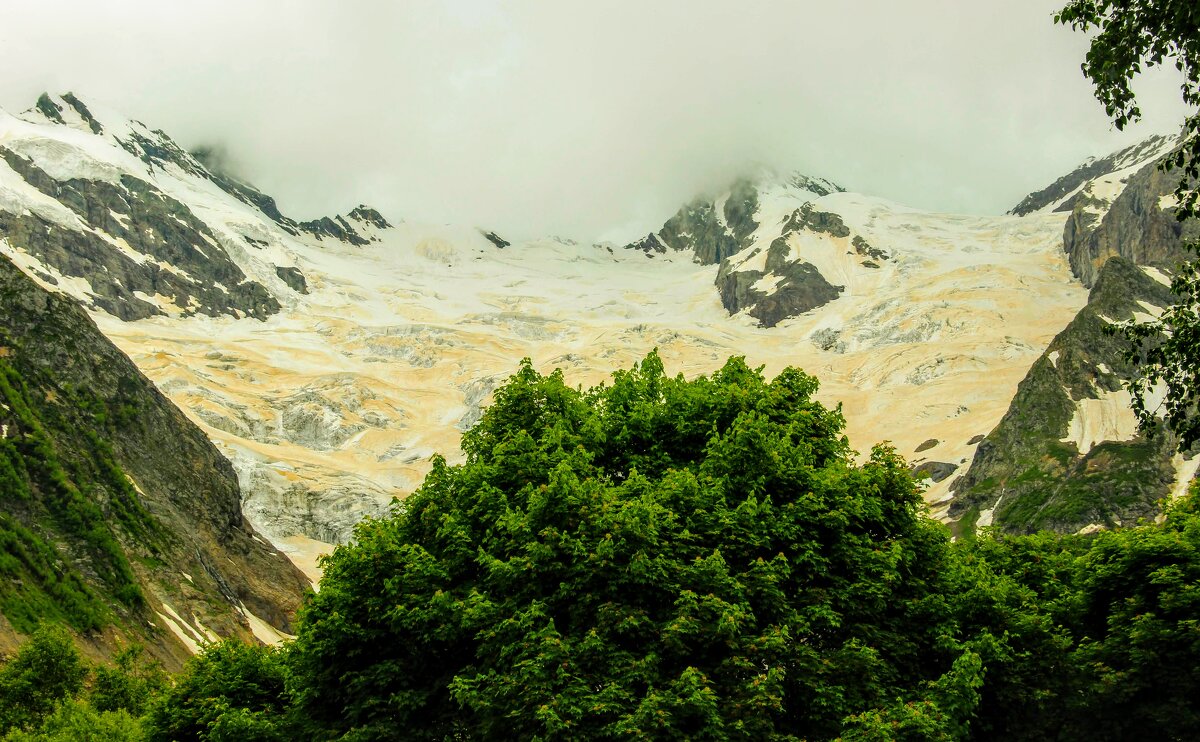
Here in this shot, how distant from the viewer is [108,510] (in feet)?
213

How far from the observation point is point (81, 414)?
241 ft

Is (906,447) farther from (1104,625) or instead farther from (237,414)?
(1104,625)

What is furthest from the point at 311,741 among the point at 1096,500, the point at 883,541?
the point at 1096,500

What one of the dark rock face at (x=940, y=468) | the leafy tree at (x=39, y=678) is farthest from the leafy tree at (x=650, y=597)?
the dark rock face at (x=940, y=468)

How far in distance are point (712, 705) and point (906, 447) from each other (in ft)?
546

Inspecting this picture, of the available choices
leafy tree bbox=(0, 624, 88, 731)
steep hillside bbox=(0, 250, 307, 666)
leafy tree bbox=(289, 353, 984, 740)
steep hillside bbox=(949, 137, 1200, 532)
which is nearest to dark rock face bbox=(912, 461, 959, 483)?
steep hillside bbox=(949, 137, 1200, 532)

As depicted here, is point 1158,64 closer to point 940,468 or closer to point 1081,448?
point 1081,448

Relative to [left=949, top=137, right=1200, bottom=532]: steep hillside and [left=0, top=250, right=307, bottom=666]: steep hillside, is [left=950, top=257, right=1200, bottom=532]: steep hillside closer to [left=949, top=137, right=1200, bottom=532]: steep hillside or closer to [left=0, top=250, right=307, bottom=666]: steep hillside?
[left=949, top=137, right=1200, bottom=532]: steep hillside

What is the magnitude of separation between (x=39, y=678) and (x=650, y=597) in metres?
31.0

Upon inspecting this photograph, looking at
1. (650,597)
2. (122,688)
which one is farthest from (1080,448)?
(650,597)

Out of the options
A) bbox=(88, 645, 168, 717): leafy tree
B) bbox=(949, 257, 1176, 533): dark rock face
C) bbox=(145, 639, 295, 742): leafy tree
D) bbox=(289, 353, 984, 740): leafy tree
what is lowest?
bbox=(88, 645, 168, 717): leafy tree

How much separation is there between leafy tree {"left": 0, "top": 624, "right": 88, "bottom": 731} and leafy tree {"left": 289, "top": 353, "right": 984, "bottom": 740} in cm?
2210

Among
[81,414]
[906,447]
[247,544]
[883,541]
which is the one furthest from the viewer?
[906,447]

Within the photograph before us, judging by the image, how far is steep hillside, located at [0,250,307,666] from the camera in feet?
178
